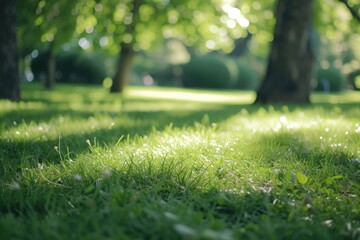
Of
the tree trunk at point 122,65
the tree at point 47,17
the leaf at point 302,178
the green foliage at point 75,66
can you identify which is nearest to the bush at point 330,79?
the green foliage at point 75,66

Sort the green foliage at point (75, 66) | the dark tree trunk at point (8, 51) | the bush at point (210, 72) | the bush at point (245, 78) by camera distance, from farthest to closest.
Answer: the bush at point (245, 78), the bush at point (210, 72), the green foliage at point (75, 66), the dark tree trunk at point (8, 51)

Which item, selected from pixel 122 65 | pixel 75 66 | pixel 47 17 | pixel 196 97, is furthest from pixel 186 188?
pixel 75 66

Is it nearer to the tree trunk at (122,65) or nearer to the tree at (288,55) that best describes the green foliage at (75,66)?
the tree trunk at (122,65)

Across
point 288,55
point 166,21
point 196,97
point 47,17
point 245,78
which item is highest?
point 166,21

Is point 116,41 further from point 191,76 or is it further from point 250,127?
point 191,76

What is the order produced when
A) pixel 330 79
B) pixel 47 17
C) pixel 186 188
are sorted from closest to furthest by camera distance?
1. pixel 186 188
2. pixel 47 17
3. pixel 330 79

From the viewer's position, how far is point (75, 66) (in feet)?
80.3

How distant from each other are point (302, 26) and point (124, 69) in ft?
28.6

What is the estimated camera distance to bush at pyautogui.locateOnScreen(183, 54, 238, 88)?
1160 inches

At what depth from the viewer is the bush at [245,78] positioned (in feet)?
106

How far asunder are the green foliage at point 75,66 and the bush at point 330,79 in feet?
58.6

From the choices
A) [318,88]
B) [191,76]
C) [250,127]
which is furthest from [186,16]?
[318,88]

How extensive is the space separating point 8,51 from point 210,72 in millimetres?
22802

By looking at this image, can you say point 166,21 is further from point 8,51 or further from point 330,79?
point 330,79
